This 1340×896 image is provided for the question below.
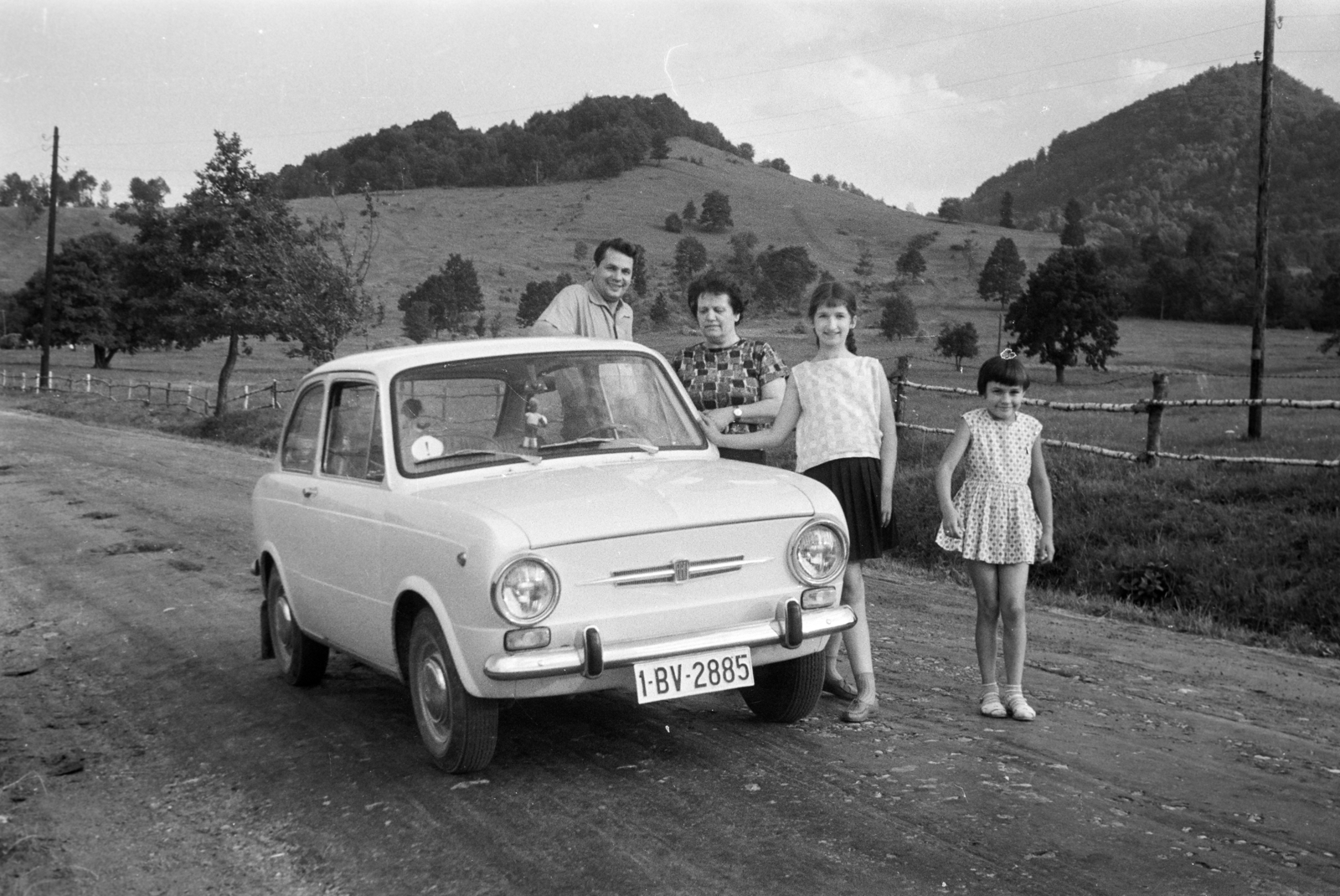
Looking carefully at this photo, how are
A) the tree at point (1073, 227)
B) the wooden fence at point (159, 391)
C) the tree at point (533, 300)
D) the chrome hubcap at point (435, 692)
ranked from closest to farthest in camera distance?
the chrome hubcap at point (435, 692), the wooden fence at point (159, 391), the tree at point (533, 300), the tree at point (1073, 227)

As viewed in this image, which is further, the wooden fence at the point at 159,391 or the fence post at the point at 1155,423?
the wooden fence at the point at 159,391

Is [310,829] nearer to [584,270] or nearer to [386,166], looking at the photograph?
[584,270]

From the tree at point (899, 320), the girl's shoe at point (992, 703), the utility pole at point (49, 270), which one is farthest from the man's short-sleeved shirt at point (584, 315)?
the tree at point (899, 320)

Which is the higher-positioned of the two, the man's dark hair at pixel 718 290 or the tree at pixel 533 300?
the tree at pixel 533 300

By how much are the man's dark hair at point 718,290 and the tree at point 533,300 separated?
2491 inches

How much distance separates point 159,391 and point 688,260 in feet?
150

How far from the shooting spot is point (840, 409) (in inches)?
222

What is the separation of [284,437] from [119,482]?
11665 millimetres

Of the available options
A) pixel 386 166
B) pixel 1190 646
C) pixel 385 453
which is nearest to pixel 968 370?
pixel 1190 646

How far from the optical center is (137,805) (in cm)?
457

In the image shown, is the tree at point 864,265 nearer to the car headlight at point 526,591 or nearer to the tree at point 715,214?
the tree at point 715,214

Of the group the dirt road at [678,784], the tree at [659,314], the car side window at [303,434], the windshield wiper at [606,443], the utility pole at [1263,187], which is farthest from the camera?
the tree at [659,314]

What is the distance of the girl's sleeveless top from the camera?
18.4ft

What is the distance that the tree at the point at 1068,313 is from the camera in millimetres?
67750
